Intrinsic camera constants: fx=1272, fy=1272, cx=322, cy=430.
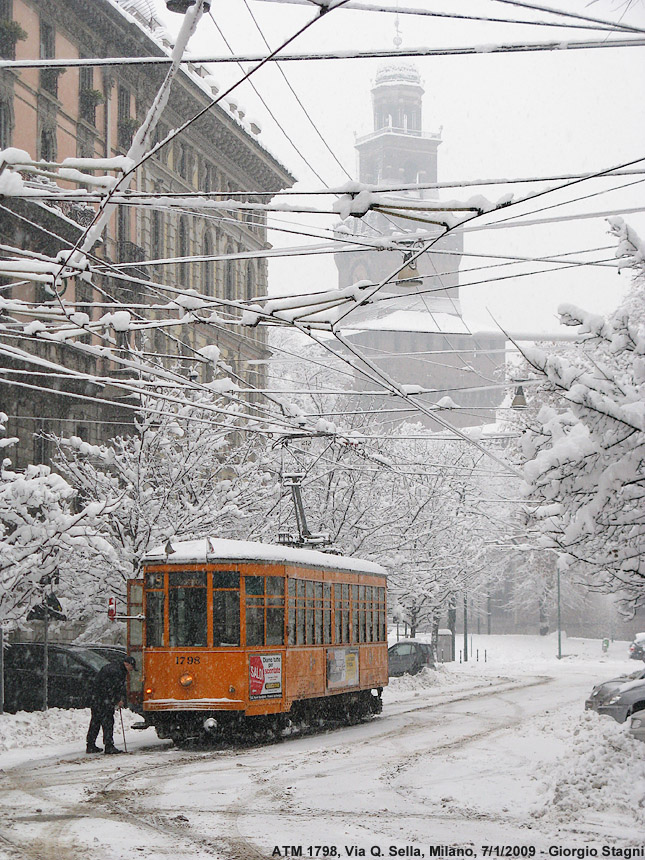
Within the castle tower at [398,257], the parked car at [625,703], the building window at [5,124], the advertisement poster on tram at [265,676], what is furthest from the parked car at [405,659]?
the castle tower at [398,257]

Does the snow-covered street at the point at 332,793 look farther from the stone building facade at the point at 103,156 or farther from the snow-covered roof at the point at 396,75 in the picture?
the snow-covered roof at the point at 396,75

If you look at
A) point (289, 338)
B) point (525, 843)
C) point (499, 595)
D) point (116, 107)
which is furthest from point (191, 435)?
point (499, 595)

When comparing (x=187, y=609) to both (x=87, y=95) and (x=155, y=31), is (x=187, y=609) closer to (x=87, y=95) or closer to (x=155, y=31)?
(x=87, y=95)

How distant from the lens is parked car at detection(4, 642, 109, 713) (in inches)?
908

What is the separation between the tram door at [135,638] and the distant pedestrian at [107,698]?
974mm

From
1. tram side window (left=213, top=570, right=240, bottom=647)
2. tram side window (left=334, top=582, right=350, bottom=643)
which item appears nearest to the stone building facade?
tram side window (left=334, top=582, right=350, bottom=643)

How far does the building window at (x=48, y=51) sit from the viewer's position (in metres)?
31.7

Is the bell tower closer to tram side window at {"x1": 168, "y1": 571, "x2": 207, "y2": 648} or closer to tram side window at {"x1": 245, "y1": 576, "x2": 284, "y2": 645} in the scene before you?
tram side window at {"x1": 245, "y1": 576, "x2": 284, "y2": 645}

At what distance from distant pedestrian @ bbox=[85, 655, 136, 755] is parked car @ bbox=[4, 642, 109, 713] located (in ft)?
18.9

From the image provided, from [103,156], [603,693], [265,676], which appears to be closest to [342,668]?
[265,676]

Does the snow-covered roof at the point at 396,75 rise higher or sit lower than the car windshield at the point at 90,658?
higher

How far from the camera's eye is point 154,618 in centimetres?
1859

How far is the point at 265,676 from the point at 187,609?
4.92 ft

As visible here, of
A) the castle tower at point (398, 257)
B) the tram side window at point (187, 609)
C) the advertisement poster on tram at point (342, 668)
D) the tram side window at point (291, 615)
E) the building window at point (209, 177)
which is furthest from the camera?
the castle tower at point (398, 257)
